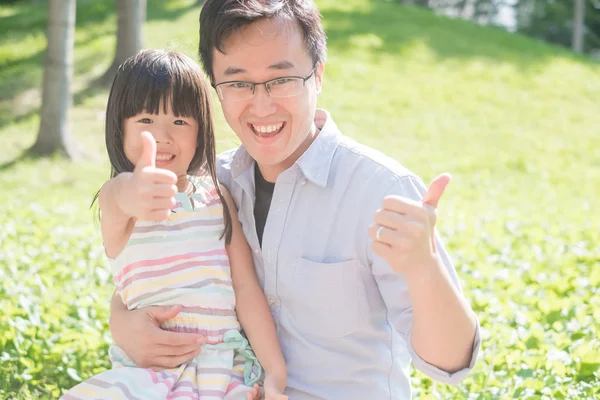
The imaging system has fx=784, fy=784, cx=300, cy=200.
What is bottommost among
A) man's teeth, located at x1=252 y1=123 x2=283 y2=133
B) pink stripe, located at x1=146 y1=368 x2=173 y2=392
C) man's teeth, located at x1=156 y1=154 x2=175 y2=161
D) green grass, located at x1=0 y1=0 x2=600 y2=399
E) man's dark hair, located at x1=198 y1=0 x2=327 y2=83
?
green grass, located at x1=0 y1=0 x2=600 y2=399

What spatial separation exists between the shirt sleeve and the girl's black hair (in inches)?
25.0

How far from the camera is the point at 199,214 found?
2854 mm

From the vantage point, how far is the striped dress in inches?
104

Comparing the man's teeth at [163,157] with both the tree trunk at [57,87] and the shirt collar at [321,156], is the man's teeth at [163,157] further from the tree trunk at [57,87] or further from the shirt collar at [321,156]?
the tree trunk at [57,87]

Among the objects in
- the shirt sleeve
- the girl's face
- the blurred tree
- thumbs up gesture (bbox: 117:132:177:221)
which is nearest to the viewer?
thumbs up gesture (bbox: 117:132:177:221)

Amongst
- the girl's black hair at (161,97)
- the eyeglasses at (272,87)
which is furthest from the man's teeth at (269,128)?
the girl's black hair at (161,97)

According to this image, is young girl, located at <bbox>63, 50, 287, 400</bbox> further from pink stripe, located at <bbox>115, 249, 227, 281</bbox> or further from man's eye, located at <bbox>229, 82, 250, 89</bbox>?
man's eye, located at <bbox>229, 82, 250, 89</bbox>

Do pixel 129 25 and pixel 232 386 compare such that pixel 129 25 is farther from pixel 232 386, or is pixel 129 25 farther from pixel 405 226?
pixel 405 226

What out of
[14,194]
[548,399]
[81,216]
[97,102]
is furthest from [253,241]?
[97,102]

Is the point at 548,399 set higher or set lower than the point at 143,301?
lower

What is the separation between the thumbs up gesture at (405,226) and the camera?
201 cm

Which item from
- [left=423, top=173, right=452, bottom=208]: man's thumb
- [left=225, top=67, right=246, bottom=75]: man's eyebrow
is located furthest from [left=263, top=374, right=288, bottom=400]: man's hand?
[left=225, top=67, right=246, bottom=75]: man's eyebrow

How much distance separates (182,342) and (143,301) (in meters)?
0.24

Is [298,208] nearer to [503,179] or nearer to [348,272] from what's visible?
[348,272]
